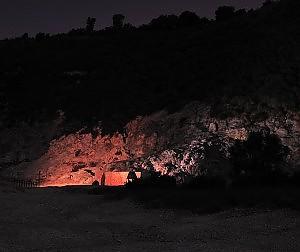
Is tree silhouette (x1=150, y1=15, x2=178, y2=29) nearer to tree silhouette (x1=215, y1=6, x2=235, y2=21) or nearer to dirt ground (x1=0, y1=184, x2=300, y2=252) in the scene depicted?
tree silhouette (x1=215, y1=6, x2=235, y2=21)

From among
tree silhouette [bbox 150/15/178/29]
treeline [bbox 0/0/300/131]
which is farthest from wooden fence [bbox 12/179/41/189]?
tree silhouette [bbox 150/15/178/29]

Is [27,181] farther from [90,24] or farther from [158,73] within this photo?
Answer: [90,24]

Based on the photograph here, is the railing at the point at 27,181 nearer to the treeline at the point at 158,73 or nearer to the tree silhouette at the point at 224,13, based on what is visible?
the treeline at the point at 158,73

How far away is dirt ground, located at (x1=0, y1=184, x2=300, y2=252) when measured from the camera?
35.3ft

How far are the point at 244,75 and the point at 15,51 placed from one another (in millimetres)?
36480

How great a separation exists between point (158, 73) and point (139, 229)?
125 feet

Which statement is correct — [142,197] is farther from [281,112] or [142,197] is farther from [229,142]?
[281,112]

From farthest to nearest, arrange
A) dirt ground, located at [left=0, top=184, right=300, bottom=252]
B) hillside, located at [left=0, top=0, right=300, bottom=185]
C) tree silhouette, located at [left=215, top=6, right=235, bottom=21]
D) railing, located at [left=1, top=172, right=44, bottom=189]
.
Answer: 1. tree silhouette, located at [left=215, top=6, right=235, bottom=21]
2. hillside, located at [left=0, top=0, right=300, bottom=185]
3. railing, located at [left=1, top=172, right=44, bottom=189]
4. dirt ground, located at [left=0, top=184, right=300, bottom=252]

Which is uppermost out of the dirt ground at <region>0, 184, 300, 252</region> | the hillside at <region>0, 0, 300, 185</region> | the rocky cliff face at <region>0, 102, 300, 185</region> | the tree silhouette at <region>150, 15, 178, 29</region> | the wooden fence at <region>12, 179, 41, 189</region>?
the tree silhouette at <region>150, 15, 178, 29</region>

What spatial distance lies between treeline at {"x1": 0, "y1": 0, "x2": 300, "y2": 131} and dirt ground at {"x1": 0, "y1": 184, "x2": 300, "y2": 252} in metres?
22.9

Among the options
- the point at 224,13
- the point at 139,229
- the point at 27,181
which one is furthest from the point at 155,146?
the point at 224,13

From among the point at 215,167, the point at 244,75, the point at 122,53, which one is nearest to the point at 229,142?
the point at 215,167

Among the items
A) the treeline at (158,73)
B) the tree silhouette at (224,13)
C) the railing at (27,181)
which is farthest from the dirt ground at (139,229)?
the tree silhouette at (224,13)

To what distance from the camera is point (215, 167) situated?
106ft
